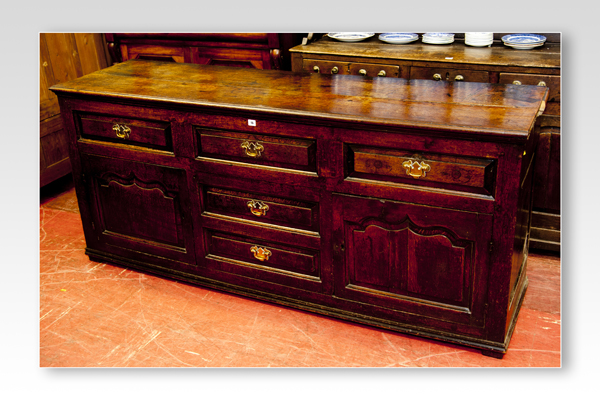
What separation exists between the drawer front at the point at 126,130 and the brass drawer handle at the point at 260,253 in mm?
614

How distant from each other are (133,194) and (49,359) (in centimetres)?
87

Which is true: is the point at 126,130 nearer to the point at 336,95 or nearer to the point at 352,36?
the point at 336,95

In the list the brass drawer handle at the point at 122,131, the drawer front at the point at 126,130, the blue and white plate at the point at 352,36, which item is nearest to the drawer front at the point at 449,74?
the blue and white plate at the point at 352,36

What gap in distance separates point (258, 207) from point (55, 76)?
2116 mm

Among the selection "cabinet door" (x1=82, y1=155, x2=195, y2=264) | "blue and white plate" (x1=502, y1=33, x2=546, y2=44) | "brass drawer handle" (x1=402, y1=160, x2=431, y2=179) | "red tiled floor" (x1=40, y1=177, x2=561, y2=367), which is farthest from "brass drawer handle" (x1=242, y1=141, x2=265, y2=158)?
"blue and white plate" (x1=502, y1=33, x2=546, y2=44)

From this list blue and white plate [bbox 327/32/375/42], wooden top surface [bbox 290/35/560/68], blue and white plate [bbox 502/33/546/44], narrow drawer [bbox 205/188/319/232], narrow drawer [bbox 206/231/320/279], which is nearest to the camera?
narrow drawer [bbox 205/188/319/232]

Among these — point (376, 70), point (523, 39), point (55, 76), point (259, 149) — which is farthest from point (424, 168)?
point (55, 76)

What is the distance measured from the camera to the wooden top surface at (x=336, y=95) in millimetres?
2279

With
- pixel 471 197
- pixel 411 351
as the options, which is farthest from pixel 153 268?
pixel 471 197

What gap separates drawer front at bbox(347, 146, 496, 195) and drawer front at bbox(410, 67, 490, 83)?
3.70ft

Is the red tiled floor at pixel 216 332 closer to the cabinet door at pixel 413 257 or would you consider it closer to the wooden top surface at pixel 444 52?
the cabinet door at pixel 413 257

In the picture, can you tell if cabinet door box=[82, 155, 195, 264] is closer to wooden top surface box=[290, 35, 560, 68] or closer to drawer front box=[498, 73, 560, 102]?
wooden top surface box=[290, 35, 560, 68]

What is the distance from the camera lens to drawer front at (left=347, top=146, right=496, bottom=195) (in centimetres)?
223

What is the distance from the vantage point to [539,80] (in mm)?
3053
